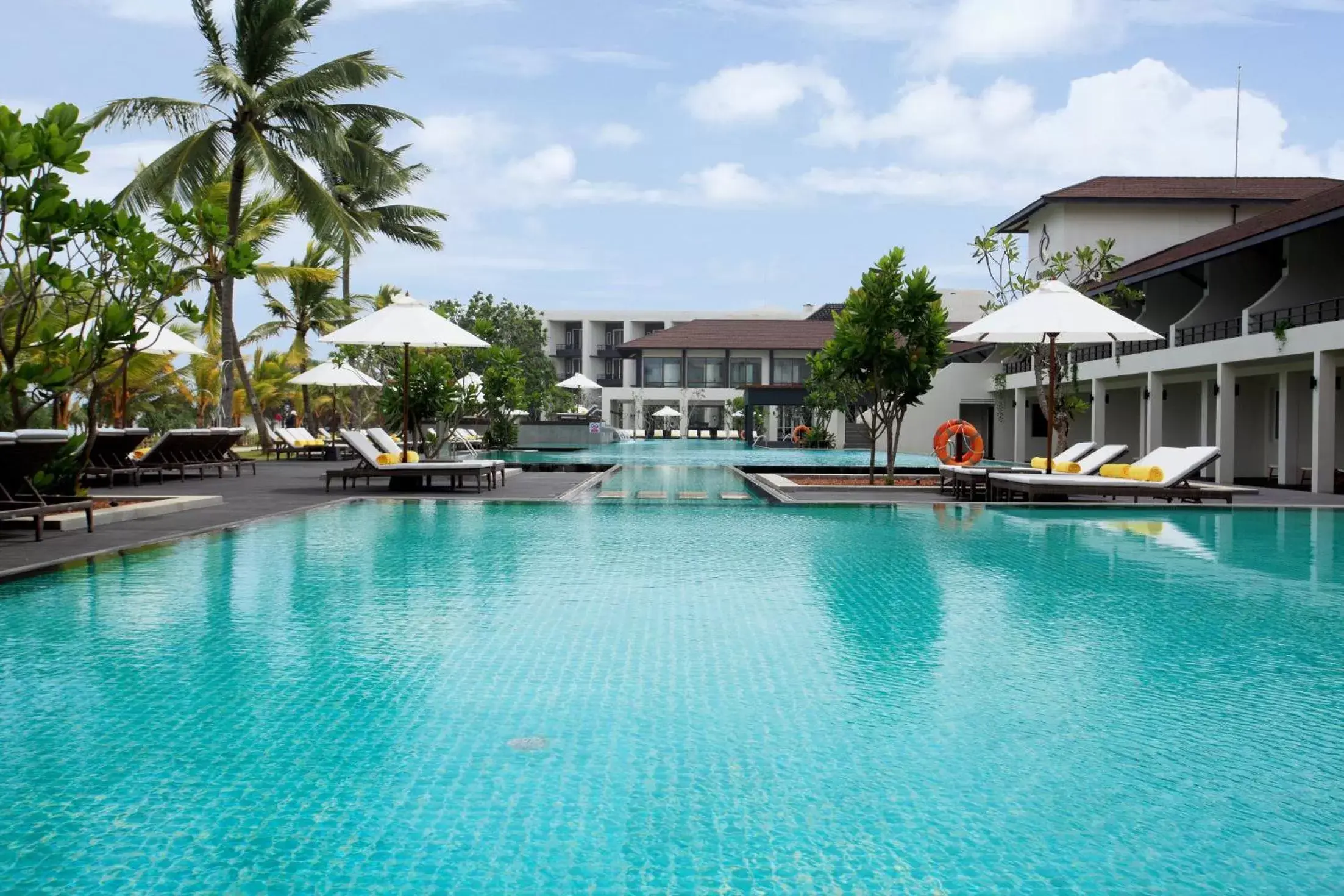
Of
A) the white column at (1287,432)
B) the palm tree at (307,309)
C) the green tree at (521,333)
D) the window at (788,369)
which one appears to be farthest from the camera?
the window at (788,369)

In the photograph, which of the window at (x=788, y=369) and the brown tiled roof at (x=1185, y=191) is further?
the window at (x=788, y=369)

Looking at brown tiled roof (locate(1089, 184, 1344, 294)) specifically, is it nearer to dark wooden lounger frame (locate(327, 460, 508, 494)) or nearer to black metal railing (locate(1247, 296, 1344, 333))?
black metal railing (locate(1247, 296, 1344, 333))

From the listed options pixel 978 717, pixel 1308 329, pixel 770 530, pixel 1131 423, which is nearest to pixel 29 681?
pixel 978 717

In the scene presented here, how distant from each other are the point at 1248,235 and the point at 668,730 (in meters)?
21.0

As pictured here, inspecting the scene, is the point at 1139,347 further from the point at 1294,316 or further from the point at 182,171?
the point at 182,171

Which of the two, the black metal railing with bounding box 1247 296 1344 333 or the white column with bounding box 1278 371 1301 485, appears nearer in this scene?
the white column with bounding box 1278 371 1301 485

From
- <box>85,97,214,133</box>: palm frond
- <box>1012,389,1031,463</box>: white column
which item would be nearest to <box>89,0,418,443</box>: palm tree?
<box>85,97,214,133</box>: palm frond

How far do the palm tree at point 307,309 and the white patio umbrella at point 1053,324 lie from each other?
21.9 metres

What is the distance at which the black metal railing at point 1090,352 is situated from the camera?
28.5 metres

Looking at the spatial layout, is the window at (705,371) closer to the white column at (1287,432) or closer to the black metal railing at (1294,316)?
the black metal railing at (1294,316)

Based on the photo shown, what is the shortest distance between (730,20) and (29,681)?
18.0 metres

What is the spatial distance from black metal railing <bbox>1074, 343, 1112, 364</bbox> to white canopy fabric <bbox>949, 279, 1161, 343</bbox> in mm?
13073

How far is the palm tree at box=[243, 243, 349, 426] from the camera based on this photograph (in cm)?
3256

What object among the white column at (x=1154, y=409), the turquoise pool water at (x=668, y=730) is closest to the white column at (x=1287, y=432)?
the white column at (x=1154, y=409)
